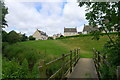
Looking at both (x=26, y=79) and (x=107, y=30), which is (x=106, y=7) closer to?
(x=107, y=30)

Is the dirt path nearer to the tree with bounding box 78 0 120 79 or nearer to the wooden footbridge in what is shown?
the wooden footbridge

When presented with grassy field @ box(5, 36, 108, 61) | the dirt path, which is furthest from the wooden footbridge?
grassy field @ box(5, 36, 108, 61)

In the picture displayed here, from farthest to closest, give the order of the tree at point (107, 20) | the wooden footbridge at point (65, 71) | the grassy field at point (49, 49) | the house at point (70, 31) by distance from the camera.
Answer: the house at point (70, 31), the grassy field at point (49, 49), the tree at point (107, 20), the wooden footbridge at point (65, 71)

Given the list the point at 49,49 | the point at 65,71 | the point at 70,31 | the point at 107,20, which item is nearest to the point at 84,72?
the point at 65,71

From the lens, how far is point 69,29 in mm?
75250

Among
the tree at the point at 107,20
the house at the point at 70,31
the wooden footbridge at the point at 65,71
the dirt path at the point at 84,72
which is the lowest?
the dirt path at the point at 84,72

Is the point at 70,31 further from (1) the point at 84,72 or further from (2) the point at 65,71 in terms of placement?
(2) the point at 65,71

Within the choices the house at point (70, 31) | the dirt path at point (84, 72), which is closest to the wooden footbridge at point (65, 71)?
the dirt path at point (84, 72)

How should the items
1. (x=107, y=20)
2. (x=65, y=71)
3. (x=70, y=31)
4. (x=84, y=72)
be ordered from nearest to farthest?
(x=107, y=20) < (x=65, y=71) < (x=84, y=72) < (x=70, y=31)

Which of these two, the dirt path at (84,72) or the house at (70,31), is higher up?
the house at (70,31)

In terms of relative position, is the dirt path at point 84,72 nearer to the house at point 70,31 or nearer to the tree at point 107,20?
the tree at point 107,20

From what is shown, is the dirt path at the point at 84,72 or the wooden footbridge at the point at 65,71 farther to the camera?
the dirt path at the point at 84,72

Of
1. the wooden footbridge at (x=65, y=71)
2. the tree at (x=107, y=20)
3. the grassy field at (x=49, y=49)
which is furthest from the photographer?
the grassy field at (x=49, y=49)

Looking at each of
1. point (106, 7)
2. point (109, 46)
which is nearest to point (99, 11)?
point (106, 7)
